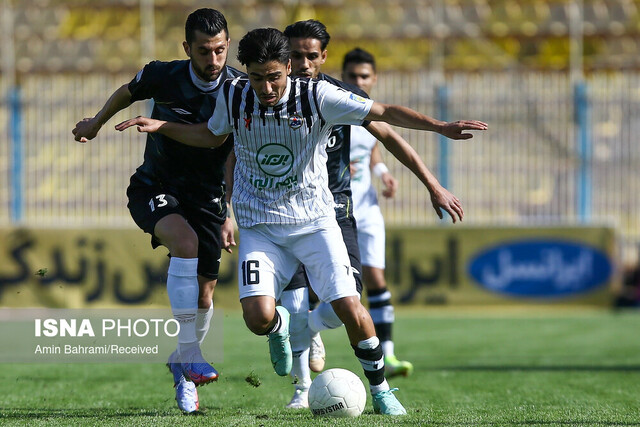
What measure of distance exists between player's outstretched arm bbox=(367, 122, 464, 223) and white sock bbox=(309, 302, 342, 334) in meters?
1.29

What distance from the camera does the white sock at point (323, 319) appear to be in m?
6.54

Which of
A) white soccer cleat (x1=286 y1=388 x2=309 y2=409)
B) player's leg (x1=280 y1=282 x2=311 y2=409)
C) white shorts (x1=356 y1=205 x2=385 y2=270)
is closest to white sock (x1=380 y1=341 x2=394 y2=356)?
white shorts (x1=356 y1=205 x2=385 y2=270)

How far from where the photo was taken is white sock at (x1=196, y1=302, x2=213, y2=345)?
21.1 ft

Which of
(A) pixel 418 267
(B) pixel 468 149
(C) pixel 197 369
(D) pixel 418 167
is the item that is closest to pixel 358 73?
(D) pixel 418 167

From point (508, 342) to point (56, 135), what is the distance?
9257mm

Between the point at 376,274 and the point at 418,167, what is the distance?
260 centimetres

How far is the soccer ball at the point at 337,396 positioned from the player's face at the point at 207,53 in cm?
190

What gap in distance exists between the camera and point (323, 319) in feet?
21.7

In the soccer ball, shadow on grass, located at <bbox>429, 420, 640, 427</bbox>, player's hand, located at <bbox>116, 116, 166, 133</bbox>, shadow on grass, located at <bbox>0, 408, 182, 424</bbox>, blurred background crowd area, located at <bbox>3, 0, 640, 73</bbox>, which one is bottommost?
shadow on grass, located at <bbox>0, 408, 182, 424</bbox>

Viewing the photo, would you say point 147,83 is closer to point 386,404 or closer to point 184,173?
point 184,173

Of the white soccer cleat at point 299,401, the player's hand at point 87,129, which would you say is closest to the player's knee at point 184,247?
the player's hand at point 87,129

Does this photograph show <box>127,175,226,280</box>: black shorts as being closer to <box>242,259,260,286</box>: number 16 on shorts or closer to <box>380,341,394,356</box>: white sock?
<box>242,259,260,286</box>: number 16 on shorts

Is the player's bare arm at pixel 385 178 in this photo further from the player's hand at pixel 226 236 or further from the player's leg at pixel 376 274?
the player's hand at pixel 226 236

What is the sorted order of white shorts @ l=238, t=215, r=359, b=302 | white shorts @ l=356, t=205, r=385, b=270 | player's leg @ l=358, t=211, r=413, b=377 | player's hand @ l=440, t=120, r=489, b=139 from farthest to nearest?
white shorts @ l=356, t=205, r=385, b=270 < player's leg @ l=358, t=211, r=413, b=377 < white shorts @ l=238, t=215, r=359, b=302 < player's hand @ l=440, t=120, r=489, b=139
